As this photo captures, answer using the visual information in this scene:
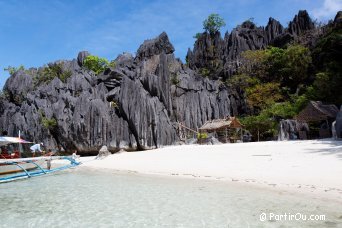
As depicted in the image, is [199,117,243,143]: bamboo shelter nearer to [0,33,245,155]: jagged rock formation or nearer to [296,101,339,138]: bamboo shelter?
[0,33,245,155]: jagged rock formation

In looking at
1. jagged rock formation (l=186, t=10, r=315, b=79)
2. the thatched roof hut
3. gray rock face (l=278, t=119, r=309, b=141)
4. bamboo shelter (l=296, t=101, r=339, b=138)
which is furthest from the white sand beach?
jagged rock formation (l=186, t=10, r=315, b=79)

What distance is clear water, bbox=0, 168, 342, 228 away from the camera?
7578mm

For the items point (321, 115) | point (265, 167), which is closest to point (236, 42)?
point (321, 115)

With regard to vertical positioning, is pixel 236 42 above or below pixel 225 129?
above

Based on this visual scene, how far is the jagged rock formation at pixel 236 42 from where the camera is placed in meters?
51.1

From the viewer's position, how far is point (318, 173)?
35.5 ft

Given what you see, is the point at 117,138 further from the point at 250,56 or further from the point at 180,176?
the point at 250,56

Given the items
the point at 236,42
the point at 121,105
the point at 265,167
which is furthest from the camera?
the point at 236,42

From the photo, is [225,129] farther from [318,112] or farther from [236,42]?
[236,42]

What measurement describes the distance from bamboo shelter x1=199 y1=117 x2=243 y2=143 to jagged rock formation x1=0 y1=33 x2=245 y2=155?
11.4 feet

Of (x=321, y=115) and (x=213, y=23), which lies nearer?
(x=321, y=115)

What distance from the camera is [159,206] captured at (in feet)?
30.4

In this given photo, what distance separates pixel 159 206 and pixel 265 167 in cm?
582

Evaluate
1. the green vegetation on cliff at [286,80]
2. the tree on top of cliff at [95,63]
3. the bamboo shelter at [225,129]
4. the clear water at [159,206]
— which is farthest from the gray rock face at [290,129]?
the tree on top of cliff at [95,63]
